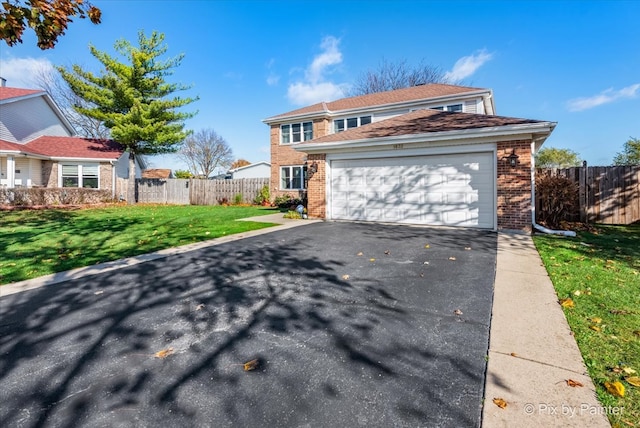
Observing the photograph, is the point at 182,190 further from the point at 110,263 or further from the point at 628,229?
the point at 628,229

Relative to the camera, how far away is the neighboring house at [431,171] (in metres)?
8.36

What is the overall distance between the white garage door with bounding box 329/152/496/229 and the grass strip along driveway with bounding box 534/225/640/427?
233 cm

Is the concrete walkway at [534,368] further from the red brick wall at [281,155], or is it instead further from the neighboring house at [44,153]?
the neighboring house at [44,153]

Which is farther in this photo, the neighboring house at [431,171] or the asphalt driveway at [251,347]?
the neighboring house at [431,171]

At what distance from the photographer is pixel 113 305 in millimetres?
3762

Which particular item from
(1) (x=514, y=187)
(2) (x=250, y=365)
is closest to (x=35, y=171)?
(2) (x=250, y=365)

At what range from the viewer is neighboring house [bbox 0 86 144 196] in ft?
60.8

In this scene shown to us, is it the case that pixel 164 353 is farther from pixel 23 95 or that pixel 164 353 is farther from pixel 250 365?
pixel 23 95

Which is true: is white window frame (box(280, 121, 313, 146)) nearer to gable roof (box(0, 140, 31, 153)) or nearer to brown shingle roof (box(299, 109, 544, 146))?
brown shingle roof (box(299, 109, 544, 146))

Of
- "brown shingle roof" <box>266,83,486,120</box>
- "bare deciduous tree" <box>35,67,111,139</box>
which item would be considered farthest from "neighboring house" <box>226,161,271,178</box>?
"brown shingle roof" <box>266,83,486,120</box>

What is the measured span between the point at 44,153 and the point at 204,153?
1090 inches

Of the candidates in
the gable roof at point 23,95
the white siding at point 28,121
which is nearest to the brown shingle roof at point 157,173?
the gable roof at point 23,95

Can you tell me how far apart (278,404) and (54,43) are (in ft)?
18.2

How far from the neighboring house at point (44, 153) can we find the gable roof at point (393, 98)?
37.4ft
